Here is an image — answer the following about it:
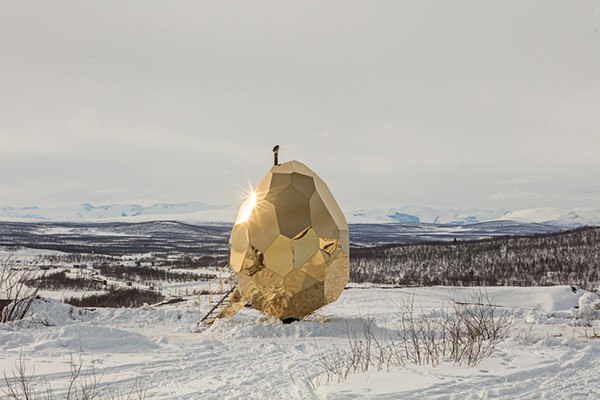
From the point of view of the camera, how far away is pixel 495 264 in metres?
49.4

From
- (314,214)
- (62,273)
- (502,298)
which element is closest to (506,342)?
(314,214)

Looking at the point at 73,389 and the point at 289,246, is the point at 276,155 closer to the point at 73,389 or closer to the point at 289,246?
the point at 289,246

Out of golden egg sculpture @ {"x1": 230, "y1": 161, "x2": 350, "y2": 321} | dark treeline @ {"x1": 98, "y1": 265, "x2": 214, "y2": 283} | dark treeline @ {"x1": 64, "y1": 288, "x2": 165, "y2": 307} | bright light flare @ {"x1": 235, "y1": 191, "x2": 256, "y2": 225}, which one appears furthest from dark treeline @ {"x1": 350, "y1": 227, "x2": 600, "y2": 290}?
bright light flare @ {"x1": 235, "y1": 191, "x2": 256, "y2": 225}

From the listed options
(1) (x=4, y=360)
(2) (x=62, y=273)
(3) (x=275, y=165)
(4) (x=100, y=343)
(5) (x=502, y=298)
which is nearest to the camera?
(1) (x=4, y=360)

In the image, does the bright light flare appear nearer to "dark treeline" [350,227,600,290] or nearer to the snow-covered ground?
the snow-covered ground

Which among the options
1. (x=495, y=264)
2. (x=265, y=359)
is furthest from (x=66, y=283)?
(x=495, y=264)

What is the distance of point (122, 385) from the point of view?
6.06 m

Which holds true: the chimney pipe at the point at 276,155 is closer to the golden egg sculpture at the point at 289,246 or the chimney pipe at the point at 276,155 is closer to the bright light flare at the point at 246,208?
the golden egg sculpture at the point at 289,246

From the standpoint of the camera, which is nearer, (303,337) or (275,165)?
(303,337)

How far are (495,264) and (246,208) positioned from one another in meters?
45.2

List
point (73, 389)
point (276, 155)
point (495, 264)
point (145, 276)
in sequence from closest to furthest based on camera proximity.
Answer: point (73, 389), point (276, 155), point (145, 276), point (495, 264)

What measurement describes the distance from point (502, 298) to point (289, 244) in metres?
14.3

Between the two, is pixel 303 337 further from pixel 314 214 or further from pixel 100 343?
pixel 100 343

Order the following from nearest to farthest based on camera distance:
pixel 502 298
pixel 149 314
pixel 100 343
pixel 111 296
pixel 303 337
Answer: pixel 100 343 < pixel 303 337 < pixel 149 314 < pixel 502 298 < pixel 111 296
